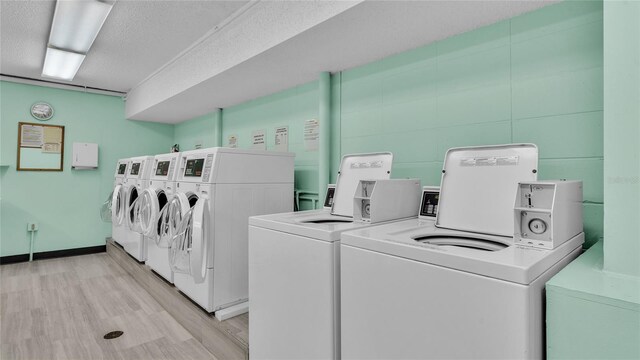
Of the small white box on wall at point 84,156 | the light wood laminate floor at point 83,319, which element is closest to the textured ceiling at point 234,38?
the small white box on wall at point 84,156

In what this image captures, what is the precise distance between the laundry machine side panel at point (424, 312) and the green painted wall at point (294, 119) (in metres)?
1.68

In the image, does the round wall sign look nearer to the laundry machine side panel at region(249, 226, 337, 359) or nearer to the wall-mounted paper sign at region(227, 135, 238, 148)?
the wall-mounted paper sign at region(227, 135, 238, 148)

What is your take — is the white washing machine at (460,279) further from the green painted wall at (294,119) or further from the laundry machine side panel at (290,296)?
the green painted wall at (294,119)

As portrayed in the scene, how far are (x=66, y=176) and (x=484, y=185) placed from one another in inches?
209

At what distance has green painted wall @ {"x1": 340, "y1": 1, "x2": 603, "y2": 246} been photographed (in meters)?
1.43

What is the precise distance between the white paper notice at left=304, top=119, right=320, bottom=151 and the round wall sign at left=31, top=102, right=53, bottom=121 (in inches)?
152

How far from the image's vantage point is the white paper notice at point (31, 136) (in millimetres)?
4165

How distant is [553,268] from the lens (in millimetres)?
979

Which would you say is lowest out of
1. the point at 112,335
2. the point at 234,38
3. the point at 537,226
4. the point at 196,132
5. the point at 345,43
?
the point at 112,335

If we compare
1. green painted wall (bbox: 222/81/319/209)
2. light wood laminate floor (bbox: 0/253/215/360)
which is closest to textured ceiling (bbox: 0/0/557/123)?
green painted wall (bbox: 222/81/319/209)

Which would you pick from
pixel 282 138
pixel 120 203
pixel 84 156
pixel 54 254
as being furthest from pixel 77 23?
pixel 54 254

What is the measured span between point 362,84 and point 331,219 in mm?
1076

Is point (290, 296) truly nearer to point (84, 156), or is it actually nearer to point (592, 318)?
point (592, 318)

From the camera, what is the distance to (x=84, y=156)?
453 centimetres
